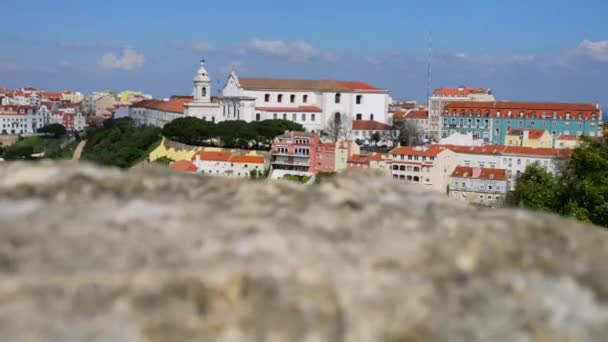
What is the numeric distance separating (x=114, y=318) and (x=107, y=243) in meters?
0.26

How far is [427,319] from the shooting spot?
195cm

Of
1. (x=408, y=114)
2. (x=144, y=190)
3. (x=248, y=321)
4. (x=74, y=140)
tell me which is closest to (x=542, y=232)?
(x=248, y=321)

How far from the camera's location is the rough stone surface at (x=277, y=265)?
1.85m

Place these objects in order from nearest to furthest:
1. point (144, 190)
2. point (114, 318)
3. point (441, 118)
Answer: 1. point (114, 318)
2. point (144, 190)
3. point (441, 118)

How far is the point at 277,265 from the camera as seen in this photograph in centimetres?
194

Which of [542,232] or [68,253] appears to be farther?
[542,232]

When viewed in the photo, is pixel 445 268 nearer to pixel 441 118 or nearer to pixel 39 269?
pixel 39 269

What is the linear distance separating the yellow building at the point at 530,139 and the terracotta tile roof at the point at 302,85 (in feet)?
54.1

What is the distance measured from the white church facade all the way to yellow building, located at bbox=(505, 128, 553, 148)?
15392 millimetres

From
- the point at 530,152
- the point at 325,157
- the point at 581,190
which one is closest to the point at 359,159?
the point at 325,157

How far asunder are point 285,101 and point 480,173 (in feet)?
86.4

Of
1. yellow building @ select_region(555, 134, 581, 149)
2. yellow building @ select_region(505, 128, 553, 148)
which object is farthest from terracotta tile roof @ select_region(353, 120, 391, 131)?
yellow building @ select_region(555, 134, 581, 149)

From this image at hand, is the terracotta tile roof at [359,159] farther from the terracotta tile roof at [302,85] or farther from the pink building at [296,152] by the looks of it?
the terracotta tile roof at [302,85]

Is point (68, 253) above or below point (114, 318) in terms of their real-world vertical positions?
above
